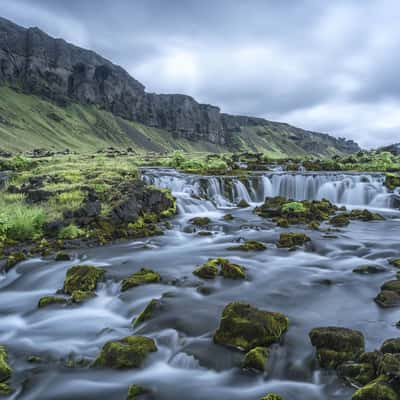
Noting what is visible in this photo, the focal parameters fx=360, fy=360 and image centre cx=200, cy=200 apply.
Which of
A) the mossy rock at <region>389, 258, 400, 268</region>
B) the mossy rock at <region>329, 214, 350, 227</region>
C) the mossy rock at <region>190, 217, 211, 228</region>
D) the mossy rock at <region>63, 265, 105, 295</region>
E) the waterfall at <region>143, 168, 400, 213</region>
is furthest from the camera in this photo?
the waterfall at <region>143, 168, 400, 213</region>

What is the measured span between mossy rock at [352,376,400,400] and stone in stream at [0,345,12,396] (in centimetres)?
528

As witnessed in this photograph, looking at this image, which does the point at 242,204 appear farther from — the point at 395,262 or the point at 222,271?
the point at 222,271

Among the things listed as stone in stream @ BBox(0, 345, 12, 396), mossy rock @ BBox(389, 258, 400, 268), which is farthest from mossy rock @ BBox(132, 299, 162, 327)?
mossy rock @ BBox(389, 258, 400, 268)

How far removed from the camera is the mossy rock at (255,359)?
624 cm

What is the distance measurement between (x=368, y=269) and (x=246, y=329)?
6635 mm

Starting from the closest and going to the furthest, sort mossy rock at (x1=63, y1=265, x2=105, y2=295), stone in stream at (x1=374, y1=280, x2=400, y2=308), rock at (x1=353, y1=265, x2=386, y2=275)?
stone in stream at (x1=374, y1=280, x2=400, y2=308), mossy rock at (x1=63, y1=265, x2=105, y2=295), rock at (x1=353, y1=265, x2=386, y2=275)

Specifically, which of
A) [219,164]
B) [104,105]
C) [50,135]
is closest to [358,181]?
[219,164]

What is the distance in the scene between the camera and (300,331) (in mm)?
7570

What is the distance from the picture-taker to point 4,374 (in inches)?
240

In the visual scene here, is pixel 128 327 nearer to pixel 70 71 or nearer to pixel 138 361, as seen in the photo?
pixel 138 361

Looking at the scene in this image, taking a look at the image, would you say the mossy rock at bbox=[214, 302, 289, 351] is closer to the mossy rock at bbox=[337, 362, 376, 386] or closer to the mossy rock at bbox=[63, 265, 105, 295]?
the mossy rock at bbox=[337, 362, 376, 386]

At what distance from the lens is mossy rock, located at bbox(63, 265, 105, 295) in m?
10.2

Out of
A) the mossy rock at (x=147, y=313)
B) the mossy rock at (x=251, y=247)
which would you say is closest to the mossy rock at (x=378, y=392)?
the mossy rock at (x=147, y=313)

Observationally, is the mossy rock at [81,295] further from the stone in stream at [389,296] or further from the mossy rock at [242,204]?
the mossy rock at [242,204]
